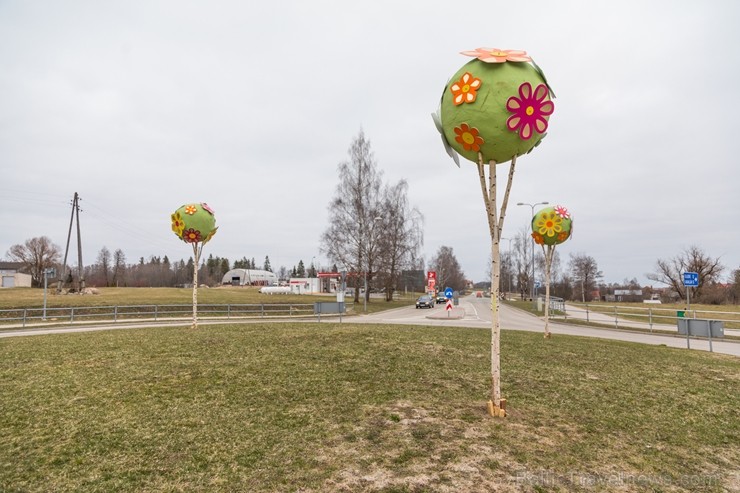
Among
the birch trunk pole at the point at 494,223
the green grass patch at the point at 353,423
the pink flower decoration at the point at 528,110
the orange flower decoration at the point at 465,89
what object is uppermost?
the orange flower decoration at the point at 465,89

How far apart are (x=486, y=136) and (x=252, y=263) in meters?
161

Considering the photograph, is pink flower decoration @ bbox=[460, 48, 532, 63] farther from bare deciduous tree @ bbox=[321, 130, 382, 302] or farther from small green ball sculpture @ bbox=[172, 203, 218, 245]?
bare deciduous tree @ bbox=[321, 130, 382, 302]

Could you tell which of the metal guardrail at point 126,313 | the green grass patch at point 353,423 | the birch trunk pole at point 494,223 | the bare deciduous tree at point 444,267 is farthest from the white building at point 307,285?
the birch trunk pole at point 494,223

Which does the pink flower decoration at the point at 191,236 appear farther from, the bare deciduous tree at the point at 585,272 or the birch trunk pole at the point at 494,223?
the bare deciduous tree at the point at 585,272

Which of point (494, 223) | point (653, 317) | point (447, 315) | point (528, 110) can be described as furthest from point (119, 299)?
point (653, 317)

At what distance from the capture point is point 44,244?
82.8 metres

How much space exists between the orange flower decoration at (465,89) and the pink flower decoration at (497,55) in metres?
0.30

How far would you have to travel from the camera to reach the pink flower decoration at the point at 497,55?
216 inches

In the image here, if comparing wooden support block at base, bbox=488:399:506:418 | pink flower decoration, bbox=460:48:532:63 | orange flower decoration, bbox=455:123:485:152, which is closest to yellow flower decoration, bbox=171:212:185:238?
orange flower decoration, bbox=455:123:485:152

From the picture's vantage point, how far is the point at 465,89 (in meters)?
5.58

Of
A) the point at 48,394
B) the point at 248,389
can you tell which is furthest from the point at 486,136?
the point at 48,394

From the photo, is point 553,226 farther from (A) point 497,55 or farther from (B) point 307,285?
(B) point 307,285

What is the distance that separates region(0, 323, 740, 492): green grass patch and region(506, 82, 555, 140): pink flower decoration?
4.04m

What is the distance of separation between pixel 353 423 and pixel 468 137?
14.0ft
